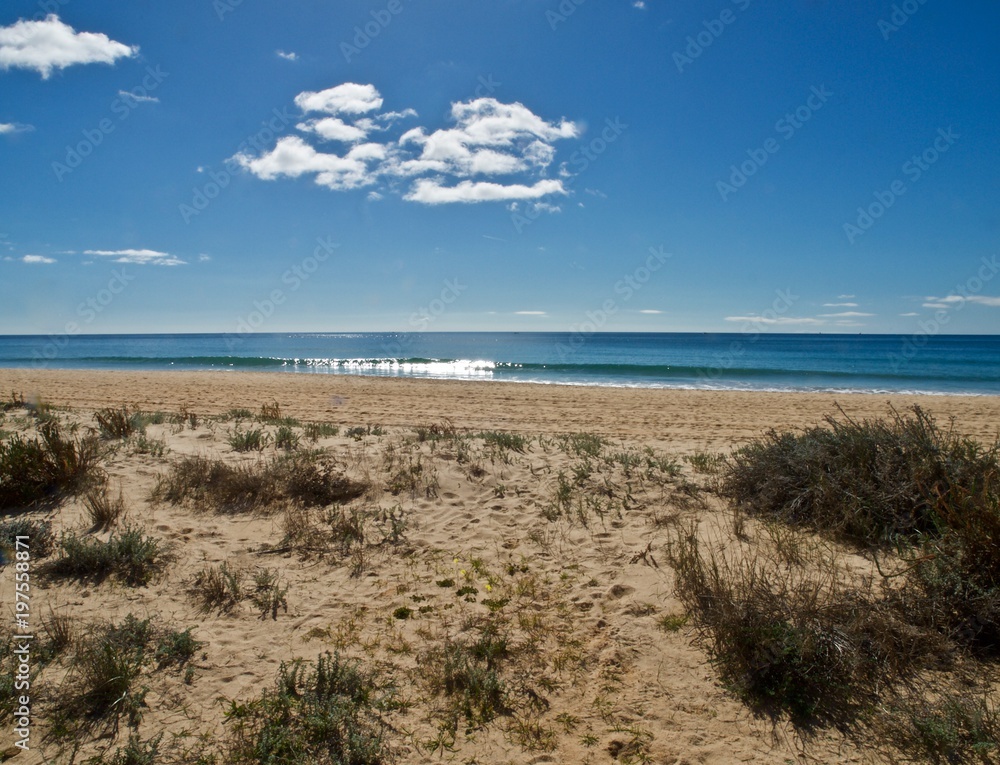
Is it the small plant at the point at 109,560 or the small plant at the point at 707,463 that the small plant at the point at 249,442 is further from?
the small plant at the point at 707,463

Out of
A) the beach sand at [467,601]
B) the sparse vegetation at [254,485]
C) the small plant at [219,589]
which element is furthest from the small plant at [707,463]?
the small plant at [219,589]

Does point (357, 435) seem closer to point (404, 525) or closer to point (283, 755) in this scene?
point (404, 525)

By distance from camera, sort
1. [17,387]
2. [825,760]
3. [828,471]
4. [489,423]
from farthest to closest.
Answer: [17,387] < [489,423] < [828,471] < [825,760]

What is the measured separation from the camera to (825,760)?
2719 millimetres

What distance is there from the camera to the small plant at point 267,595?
159 inches

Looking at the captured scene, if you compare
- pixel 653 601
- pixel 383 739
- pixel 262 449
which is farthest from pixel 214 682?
pixel 262 449

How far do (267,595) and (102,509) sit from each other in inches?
91.4

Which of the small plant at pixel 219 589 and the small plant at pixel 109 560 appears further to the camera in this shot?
the small plant at pixel 109 560

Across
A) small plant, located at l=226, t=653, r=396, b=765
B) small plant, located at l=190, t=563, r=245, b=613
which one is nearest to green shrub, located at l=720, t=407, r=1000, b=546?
small plant, located at l=226, t=653, r=396, b=765

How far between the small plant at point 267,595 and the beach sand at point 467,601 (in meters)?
0.08

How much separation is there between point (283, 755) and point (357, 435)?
233 inches

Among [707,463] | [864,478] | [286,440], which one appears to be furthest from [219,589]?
[707,463]

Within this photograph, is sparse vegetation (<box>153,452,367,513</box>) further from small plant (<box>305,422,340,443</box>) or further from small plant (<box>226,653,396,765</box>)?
small plant (<box>226,653,396,765</box>)

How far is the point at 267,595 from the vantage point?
421 centimetres
